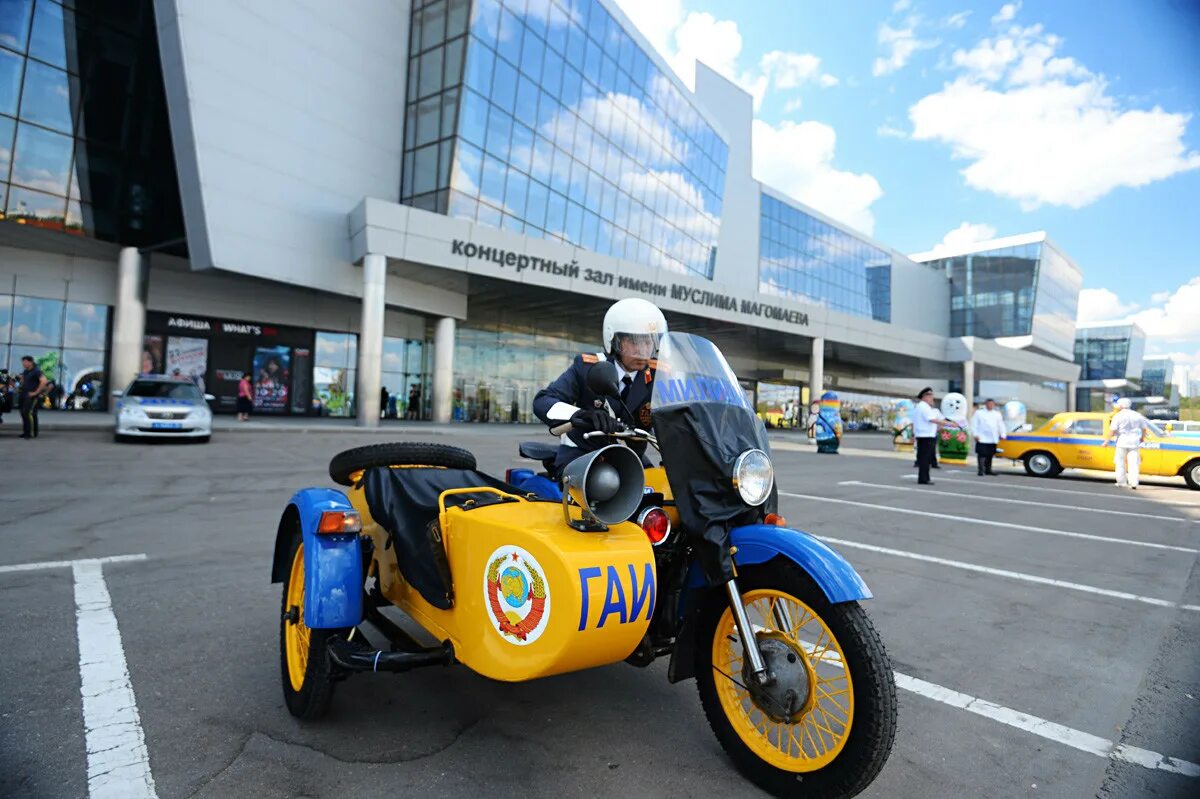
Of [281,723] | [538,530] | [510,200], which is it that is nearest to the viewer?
[538,530]

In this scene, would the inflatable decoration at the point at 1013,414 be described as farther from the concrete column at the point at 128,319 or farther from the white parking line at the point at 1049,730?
the concrete column at the point at 128,319

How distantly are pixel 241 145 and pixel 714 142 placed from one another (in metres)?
30.6

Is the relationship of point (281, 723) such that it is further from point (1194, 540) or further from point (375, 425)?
point (375, 425)

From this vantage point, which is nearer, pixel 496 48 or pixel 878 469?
pixel 878 469

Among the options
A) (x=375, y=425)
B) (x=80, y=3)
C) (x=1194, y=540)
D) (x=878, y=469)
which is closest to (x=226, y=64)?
(x=80, y=3)

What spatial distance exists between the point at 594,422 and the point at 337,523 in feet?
3.84

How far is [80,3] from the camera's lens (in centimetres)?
1892

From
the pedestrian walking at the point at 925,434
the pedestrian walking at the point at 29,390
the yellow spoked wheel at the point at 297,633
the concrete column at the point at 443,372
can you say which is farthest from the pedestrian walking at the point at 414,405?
the yellow spoked wheel at the point at 297,633

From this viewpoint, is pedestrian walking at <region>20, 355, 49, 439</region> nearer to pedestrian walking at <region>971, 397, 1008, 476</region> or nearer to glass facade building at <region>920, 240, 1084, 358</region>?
pedestrian walking at <region>971, 397, 1008, 476</region>

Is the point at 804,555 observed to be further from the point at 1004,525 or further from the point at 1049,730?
the point at 1004,525

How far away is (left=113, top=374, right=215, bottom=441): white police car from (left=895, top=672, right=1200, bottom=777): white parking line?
600 inches

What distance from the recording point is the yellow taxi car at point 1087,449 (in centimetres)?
1313

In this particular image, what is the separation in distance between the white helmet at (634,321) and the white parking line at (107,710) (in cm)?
237

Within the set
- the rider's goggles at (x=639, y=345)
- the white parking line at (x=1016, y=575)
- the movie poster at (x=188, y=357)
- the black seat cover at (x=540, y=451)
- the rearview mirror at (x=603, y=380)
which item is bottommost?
the white parking line at (x=1016, y=575)
